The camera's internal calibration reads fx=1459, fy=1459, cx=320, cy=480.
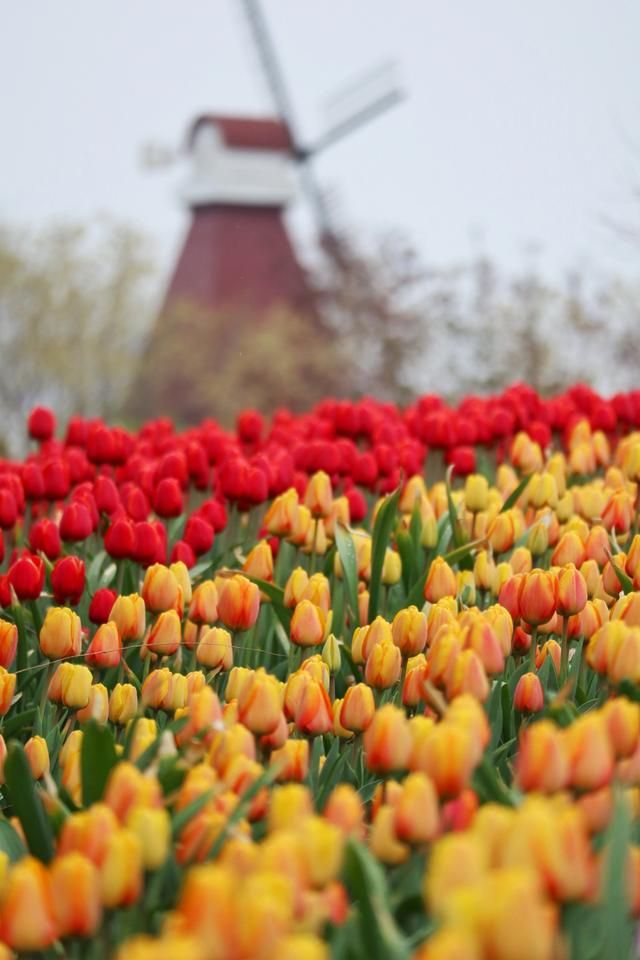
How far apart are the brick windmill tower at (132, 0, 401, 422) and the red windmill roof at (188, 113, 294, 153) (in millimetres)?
23

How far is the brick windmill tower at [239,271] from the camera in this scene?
97.4ft

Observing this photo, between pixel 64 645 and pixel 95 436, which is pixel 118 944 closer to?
pixel 64 645

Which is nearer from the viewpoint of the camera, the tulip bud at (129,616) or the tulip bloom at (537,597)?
the tulip bloom at (537,597)

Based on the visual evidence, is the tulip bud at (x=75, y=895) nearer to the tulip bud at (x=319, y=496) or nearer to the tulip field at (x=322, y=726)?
the tulip field at (x=322, y=726)

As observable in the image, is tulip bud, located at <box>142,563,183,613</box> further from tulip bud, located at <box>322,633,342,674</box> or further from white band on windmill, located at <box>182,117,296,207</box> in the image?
white band on windmill, located at <box>182,117,296,207</box>

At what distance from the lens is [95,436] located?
18.1 ft

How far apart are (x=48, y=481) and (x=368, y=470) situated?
1.13 meters

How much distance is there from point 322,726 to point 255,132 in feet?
107

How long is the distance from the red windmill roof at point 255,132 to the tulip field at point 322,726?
29.4 meters

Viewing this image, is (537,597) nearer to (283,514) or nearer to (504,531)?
(504,531)

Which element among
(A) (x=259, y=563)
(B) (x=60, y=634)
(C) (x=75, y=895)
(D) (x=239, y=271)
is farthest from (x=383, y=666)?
(D) (x=239, y=271)

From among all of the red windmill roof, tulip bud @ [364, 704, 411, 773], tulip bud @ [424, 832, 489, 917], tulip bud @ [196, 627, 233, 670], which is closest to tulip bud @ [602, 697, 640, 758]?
tulip bud @ [364, 704, 411, 773]

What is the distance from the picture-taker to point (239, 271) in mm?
31953

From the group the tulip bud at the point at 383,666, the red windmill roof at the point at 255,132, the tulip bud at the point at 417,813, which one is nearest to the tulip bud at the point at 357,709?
the tulip bud at the point at 383,666
